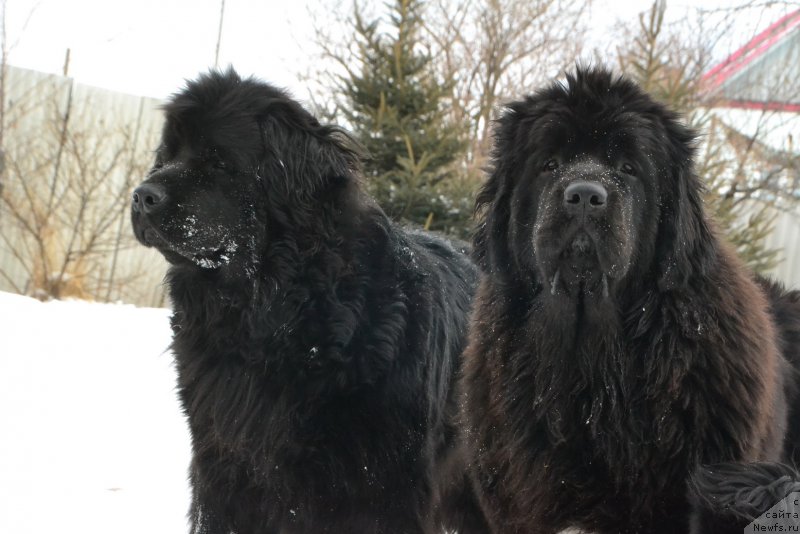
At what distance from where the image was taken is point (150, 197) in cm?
325

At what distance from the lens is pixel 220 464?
3.46 m

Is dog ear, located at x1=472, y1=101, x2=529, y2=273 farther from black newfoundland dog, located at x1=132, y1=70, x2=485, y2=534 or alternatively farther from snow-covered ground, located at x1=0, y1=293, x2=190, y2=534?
snow-covered ground, located at x1=0, y1=293, x2=190, y2=534

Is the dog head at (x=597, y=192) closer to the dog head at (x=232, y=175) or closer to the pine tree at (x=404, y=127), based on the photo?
the dog head at (x=232, y=175)

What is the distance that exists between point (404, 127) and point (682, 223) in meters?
7.78

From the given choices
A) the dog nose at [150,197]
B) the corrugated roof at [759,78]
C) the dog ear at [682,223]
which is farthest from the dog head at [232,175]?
the corrugated roof at [759,78]

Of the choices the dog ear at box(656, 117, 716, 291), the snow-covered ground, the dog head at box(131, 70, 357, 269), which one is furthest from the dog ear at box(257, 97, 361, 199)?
the snow-covered ground

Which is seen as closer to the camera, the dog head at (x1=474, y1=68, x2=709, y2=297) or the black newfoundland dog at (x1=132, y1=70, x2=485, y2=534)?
the dog head at (x1=474, y1=68, x2=709, y2=297)

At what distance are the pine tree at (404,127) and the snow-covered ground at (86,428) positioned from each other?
3752 millimetres

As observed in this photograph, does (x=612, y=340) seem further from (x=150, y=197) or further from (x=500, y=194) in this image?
(x=150, y=197)

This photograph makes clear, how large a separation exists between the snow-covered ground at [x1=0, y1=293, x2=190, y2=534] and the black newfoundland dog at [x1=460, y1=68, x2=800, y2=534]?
220 centimetres

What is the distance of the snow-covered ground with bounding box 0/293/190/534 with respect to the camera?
426cm

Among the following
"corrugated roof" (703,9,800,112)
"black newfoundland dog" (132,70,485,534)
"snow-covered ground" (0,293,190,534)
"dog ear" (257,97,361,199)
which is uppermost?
"corrugated roof" (703,9,800,112)

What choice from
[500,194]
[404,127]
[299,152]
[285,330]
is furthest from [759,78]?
[285,330]

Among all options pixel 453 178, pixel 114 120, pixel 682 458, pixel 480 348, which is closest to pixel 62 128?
pixel 114 120
